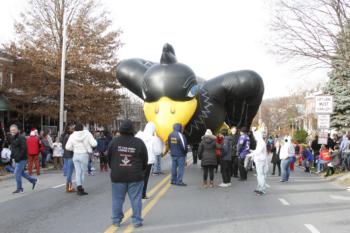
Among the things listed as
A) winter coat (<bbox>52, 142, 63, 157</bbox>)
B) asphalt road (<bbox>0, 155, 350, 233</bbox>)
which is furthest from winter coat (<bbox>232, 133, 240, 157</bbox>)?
winter coat (<bbox>52, 142, 63, 157</bbox>)

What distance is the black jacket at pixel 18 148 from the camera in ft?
39.5

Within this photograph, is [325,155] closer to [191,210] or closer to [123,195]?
[191,210]

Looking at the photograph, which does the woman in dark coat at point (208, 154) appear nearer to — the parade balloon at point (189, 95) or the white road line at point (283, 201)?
the parade balloon at point (189, 95)

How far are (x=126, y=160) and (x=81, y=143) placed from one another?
4.42m

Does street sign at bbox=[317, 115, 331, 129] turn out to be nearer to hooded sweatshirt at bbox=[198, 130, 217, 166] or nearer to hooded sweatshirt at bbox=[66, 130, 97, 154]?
hooded sweatshirt at bbox=[198, 130, 217, 166]

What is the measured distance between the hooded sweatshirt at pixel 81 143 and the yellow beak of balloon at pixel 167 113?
4136mm

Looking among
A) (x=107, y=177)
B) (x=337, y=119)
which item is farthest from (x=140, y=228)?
(x=337, y=119)

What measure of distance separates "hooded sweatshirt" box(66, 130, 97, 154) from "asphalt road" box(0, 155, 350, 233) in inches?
43.5

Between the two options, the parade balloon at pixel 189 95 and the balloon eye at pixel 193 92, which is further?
the balloon eye at pixel 193 92

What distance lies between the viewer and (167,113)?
51.8 ft

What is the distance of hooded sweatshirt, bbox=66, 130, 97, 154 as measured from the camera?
457 inches

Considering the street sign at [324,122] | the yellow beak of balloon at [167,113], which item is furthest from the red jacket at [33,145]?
the street sign at [324,122]

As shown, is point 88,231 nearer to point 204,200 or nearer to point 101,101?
point 204,200

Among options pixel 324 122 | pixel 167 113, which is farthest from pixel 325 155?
pixel 167 113
